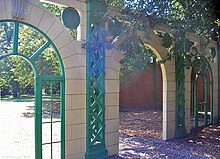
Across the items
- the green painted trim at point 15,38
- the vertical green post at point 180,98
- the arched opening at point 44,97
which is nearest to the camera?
the green painted trim at point 15,38

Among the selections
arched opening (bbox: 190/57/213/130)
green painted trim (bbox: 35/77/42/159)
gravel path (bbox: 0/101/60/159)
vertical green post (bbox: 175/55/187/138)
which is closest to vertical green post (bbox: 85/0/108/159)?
gravel path (bbox: 0/101/60/159)

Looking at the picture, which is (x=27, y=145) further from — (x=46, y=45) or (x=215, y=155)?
(x=215, y=155)

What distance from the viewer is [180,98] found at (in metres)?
7.09

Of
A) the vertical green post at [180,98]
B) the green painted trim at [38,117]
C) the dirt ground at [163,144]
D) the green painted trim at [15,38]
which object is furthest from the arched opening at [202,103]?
the green painted trim at [15,38]

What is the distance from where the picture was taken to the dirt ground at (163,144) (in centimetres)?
548

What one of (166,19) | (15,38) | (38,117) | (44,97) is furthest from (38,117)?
(166,19)

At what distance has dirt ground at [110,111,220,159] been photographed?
548cm

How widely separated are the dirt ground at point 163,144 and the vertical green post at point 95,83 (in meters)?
0.55

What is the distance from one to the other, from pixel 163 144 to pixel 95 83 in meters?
2.52

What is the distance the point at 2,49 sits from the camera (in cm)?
552

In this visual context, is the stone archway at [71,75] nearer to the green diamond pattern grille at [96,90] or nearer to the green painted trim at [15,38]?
the green diamond pattern grille at [96,90]

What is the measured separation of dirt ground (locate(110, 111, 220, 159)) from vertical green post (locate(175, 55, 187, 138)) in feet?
0.77

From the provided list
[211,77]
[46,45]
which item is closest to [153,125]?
[211,77]

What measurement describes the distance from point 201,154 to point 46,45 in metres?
3.73
